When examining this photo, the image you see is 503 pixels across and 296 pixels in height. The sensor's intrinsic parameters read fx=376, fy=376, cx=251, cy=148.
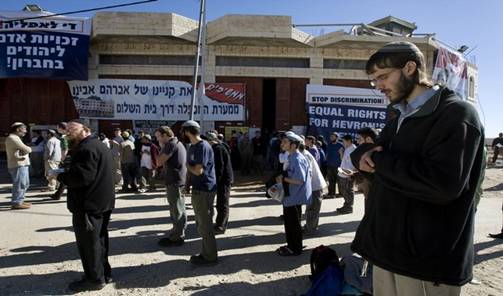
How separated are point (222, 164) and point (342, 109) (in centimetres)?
1080

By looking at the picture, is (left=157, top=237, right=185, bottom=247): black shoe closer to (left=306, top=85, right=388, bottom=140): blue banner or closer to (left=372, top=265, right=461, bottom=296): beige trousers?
(left=372, top=265, right=461, bottom=296): beige trousers

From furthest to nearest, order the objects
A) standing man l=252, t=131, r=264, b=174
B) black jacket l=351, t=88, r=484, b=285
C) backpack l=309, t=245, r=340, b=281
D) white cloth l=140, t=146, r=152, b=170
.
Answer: standing man l=252, t=131, r=264, b=174 → white cloth l=140, t=146, r=152, b=170 → backpack l=309, t=245, r=340, b=281 → black jacket l=351, t=88, r=484, b=285

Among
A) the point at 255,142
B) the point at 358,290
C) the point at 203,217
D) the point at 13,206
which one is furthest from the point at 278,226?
the point at 255,142

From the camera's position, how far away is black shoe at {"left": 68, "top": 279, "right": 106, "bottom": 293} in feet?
13.6

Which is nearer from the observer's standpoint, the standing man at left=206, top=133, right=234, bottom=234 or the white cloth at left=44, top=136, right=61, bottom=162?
the standing man at left=206, top=133, right=234, bottom=234

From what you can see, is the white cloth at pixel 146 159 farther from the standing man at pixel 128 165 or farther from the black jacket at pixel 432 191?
the black jacket at pixel 432 191

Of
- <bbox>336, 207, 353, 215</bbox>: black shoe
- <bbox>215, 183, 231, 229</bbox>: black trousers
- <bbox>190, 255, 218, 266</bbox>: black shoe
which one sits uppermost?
<bbox>215, 183, 231, 229</bbox>: black trousers

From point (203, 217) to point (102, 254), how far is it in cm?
129

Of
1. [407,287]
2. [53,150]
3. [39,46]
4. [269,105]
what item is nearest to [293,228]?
[407,287]

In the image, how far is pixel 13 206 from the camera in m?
8.38

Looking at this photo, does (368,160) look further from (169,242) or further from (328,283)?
(169,242)

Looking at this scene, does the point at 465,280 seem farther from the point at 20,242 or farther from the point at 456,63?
the point at 456,63

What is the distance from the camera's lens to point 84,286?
4.17m

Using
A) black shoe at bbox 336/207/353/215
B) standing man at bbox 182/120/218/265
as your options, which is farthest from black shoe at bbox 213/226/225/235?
black shoe at bbox 336/207/353/215
